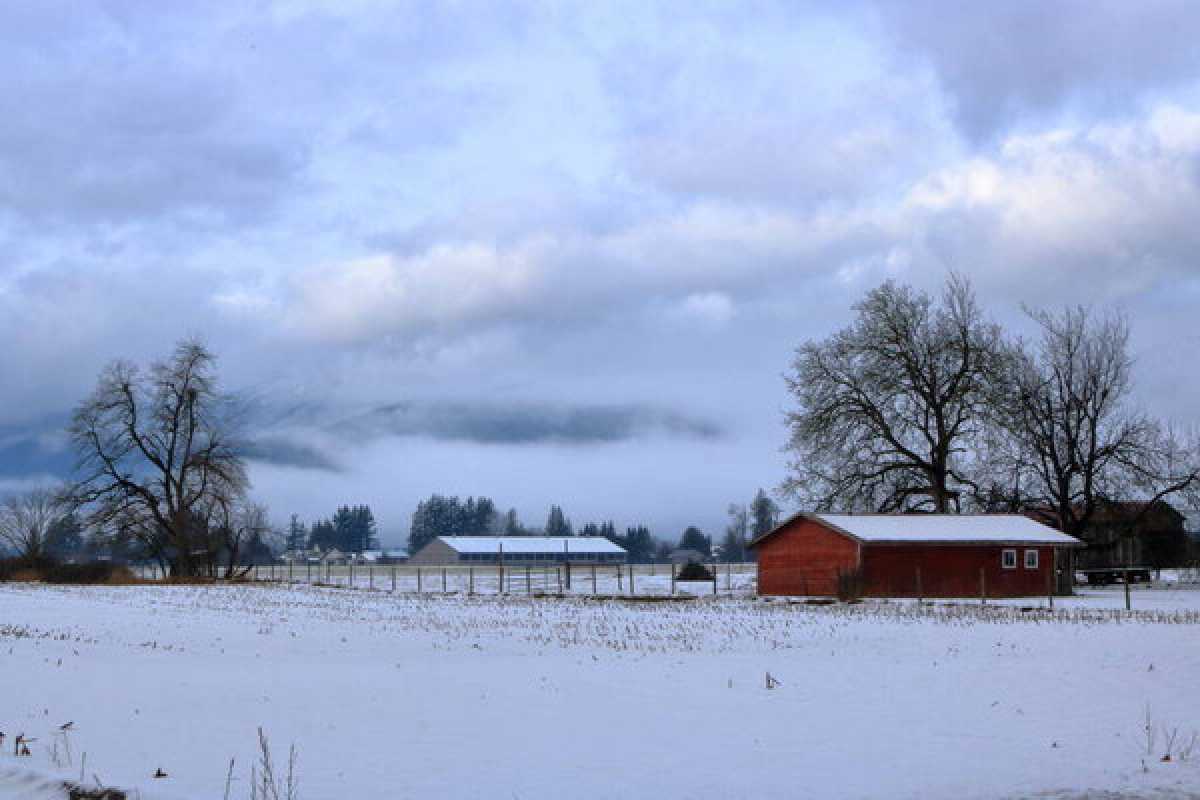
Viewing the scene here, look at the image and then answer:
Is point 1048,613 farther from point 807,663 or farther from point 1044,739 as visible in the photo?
point 1044,739

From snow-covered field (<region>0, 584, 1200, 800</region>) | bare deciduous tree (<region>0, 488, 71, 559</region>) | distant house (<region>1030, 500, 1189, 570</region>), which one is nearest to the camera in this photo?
snow-covered field (<region>0, 584, 1200, 800</region>)

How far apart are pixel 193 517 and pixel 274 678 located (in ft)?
193

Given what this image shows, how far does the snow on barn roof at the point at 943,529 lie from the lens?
46.8 meters

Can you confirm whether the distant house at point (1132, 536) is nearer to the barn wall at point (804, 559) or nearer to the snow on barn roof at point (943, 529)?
the snow on barn roof at point (943, 529)

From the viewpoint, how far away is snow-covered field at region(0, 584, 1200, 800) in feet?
34.1

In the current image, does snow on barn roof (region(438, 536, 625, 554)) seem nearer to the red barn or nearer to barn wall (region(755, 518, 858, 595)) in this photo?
barn wall (region(755, 518, 858, 595))

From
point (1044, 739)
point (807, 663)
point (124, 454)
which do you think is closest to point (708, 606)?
point (807, 663)

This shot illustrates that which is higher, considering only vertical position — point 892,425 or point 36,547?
point 892,425

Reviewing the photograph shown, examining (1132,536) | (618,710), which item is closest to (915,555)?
(1132,536)

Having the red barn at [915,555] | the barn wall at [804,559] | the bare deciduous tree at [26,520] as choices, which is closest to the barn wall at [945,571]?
the red barn at [915,555]

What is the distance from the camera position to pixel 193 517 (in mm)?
71875

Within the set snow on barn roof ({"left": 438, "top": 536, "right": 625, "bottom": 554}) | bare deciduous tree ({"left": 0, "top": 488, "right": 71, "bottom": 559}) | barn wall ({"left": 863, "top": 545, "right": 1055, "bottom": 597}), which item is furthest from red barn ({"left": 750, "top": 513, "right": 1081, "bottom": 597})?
snow on barn roof ({"left": 438, "top": 536, "right": 625, "bottom": 554})

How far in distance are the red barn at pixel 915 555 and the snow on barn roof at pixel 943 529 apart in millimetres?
41

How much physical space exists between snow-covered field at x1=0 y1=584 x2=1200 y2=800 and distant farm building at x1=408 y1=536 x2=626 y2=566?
130 m
